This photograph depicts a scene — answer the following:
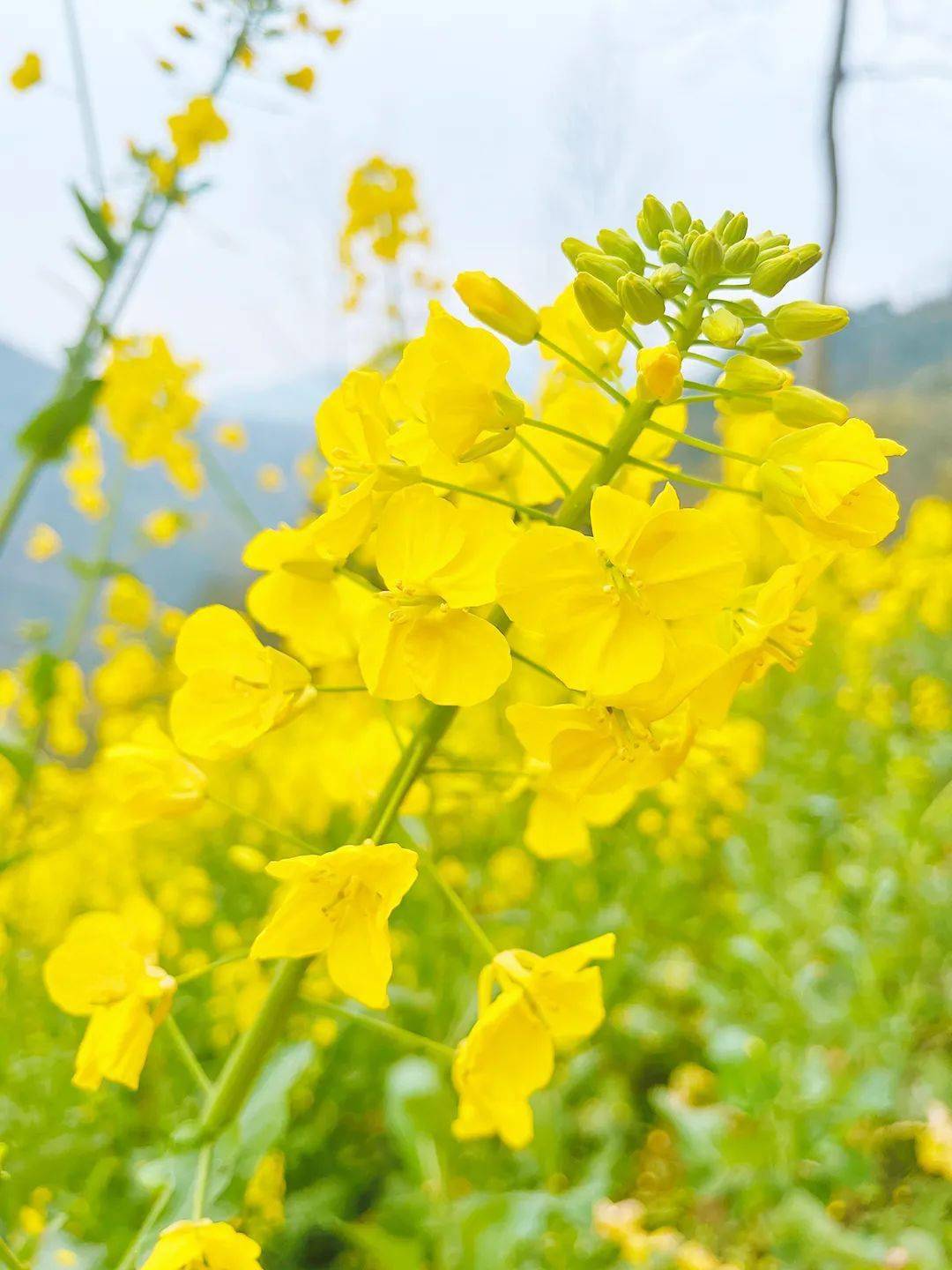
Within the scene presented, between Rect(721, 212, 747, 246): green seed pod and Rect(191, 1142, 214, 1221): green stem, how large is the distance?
887 mm

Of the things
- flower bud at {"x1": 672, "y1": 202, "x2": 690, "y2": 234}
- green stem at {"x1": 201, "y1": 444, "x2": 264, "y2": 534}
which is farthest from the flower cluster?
green stem at {"x1": 201, "y1": 444, "x2": 264, "y2": 534}

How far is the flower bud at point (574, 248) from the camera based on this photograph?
82 centimetres

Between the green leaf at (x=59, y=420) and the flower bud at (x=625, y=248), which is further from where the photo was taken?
the green leaf at (x=59, y=420)

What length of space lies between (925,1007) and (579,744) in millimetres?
1785

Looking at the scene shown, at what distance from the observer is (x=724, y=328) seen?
770 millimetres

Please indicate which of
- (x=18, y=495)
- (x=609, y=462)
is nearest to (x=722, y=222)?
(x=609, y=462)

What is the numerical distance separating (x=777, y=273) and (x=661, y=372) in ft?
0.51

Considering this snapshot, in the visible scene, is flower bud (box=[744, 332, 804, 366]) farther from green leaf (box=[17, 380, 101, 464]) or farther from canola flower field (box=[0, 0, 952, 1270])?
green leaf (box=[17, 380, 101, 464])

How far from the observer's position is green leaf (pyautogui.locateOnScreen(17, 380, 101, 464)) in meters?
1.44

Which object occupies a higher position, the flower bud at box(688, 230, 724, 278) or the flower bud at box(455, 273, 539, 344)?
the flower bud at box(688, 230, 724, 278)

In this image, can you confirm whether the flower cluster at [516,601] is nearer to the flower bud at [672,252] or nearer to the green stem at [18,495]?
the flower bud at [672,252]

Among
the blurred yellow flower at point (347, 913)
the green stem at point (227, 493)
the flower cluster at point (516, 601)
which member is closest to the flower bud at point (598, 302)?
the flower cluster at point (516, 601)

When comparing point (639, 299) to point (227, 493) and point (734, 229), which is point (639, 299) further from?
point (227, 493)

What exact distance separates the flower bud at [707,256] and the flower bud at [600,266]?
0.06 metres
